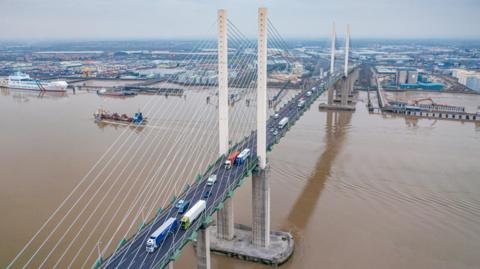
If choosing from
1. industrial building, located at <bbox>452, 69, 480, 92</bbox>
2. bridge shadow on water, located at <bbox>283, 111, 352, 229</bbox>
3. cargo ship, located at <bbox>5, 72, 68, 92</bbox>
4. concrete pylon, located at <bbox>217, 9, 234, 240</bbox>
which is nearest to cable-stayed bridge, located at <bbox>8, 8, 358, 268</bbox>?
concrete pylon, located at <bbox>217, 9, 234, 240</bbox>

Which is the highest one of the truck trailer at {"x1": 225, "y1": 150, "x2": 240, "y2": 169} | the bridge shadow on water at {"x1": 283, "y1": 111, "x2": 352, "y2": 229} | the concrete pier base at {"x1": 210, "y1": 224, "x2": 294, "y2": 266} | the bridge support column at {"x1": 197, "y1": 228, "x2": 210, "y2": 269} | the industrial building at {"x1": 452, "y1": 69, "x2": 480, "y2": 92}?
the industrial building at {"x1": 452, "y1": 69, "x2": 480, "y2": 92}

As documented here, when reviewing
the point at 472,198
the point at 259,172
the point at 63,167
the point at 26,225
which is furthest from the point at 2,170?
the point at 472,198

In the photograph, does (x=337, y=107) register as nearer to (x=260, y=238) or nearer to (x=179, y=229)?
(x=260, y=238)

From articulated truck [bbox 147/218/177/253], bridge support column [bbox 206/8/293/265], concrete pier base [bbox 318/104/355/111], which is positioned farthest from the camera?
concrete pier base [bbox 318/104/355/111]

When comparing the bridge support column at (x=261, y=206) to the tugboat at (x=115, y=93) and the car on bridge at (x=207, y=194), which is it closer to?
the car on bridge at (x=207, y=194)

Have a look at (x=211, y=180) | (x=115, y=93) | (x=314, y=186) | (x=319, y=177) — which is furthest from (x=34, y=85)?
(x=211, y=180)

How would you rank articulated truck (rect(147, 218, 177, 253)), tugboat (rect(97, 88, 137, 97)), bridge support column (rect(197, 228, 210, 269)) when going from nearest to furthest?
articulated truck (rect(147, 218, 177, 253)) → bridge support column (rect(197, 228, 210, 269)) → tugboat (rect(97, 88, 137, 97))

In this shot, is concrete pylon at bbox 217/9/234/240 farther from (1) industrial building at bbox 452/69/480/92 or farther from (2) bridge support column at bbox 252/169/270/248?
(1) industrial building at bbox 452/69/480/92

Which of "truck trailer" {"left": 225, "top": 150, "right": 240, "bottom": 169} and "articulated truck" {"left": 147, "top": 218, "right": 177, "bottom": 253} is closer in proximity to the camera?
"articulated truck" {"left": 147, "top": 218, "right": 177, "bottom": 253}
